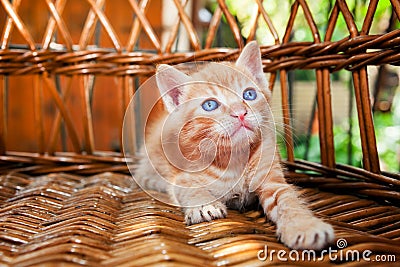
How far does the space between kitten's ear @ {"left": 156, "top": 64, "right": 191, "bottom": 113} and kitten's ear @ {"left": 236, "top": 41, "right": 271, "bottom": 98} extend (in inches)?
6.1

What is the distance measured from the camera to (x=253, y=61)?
1.10 meters

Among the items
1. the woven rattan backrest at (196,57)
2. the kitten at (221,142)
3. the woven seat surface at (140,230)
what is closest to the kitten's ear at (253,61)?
the kitten at (221,142)

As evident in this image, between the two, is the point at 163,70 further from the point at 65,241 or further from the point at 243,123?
the point at 65,241

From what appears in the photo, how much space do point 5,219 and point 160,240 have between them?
0.36 metres

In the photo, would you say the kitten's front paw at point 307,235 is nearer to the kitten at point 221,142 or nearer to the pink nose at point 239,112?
the kitten at point 221,142

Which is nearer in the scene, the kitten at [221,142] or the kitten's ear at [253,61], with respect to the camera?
the kitten at [221,142]

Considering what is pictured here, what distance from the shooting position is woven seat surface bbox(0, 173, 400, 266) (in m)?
0.71

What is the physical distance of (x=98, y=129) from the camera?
10.1 feet

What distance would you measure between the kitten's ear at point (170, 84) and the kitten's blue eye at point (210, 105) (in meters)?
0.08

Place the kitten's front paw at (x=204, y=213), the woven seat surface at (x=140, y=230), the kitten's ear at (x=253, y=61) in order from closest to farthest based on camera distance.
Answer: the woven seat surface at (x=140, y=230), the kitten's front paw at (x=204, y=213), the kitten's ear at (x=253, y=61)

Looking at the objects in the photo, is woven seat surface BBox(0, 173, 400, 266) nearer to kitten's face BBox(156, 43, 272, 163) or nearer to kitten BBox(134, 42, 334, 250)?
kitten BBox(134, 42, 334, 250)

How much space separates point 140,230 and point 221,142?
0.82ft

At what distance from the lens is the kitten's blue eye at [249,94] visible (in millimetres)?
1013

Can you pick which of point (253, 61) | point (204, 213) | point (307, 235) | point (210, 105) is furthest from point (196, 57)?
point (307, 235)
